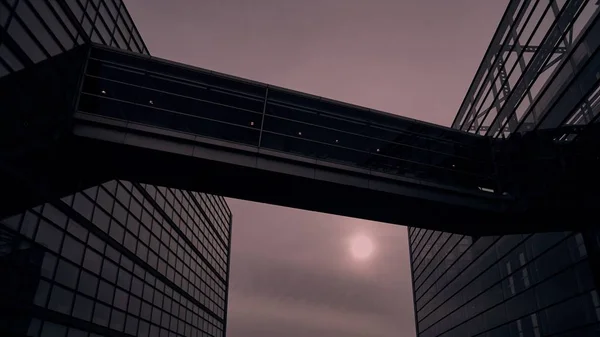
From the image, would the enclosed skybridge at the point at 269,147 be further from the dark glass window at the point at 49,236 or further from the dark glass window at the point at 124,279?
the dark glass window at the point at 124,279

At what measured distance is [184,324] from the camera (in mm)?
36125

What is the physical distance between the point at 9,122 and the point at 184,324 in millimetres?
25919

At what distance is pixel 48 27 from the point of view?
56.6 ft

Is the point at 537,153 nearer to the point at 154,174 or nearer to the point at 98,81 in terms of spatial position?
the point at 154,174

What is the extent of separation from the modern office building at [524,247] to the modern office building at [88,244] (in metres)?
20.7

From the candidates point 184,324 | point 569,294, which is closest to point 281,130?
point 569,294

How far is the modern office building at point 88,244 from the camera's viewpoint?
16266mm

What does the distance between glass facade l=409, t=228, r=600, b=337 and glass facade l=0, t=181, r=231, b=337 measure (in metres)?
21.3

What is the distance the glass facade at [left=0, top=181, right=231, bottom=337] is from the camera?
1850 cm

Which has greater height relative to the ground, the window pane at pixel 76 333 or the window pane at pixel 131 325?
the window pane at pixel 131 325

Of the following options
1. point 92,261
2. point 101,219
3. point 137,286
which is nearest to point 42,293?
point 92,261

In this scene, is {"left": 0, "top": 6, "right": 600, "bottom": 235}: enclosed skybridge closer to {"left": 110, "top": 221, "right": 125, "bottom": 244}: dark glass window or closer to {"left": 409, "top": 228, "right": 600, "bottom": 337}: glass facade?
{"left": 409, "top": 228, "right": 600, "bottom": 337}: glass facade

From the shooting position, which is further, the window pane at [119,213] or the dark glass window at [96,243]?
the window pane at [119,213]

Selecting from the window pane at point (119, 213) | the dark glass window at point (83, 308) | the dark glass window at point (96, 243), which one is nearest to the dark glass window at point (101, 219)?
the dark glass window at point (96, 243)
